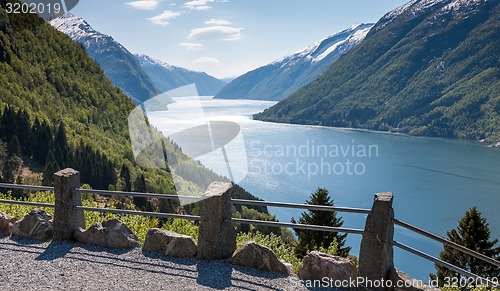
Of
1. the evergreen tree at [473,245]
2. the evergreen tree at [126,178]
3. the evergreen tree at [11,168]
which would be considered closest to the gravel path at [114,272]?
the evergreen tree at [473,245]

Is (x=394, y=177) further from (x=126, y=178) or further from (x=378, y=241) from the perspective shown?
(x=378, y=241)

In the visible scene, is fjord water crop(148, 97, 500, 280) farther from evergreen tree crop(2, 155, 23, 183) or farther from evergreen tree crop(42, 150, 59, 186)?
evergreen tree crop(2, 155, 23, 183)

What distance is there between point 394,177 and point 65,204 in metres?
101

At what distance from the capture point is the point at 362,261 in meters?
7.04

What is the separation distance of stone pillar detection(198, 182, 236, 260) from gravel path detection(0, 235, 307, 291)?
21 centimetres

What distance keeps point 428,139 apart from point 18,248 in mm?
187412

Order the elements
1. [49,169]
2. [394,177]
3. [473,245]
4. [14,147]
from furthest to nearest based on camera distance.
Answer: [394,177]
[14,147]
[49,169]
[473,245]

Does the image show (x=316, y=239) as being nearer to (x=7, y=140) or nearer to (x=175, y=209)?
(x=175, y=209)

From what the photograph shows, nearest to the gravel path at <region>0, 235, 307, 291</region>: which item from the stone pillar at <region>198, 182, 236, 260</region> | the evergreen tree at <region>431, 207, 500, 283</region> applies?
the stone pillar at <region>198, 182, 236, 260</region>

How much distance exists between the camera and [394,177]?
103 meters

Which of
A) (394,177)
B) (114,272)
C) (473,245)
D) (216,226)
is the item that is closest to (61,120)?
(394,177)

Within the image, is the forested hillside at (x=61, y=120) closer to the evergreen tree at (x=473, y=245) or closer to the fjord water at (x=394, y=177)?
the fjord water at (x=394, y=177)

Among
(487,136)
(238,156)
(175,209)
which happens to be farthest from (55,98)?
(487,136)

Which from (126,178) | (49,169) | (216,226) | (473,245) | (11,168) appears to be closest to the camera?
(216,226)
